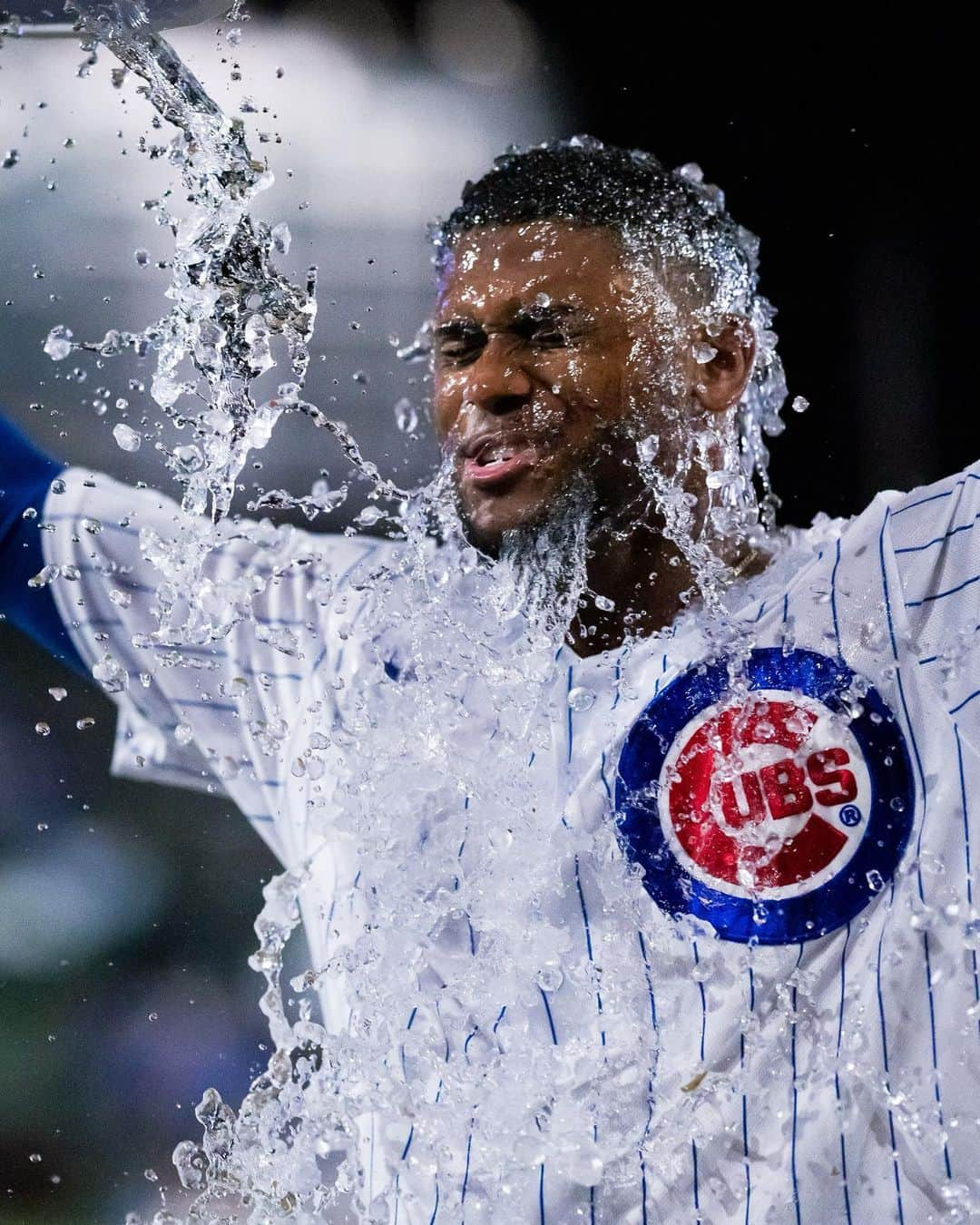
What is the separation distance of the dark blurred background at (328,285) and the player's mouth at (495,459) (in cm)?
35

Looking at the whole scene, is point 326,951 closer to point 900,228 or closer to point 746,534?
point 746,534

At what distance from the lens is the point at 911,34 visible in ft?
6.03

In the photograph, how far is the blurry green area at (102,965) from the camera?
7.40 feet

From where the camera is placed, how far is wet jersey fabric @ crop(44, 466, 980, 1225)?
937mm

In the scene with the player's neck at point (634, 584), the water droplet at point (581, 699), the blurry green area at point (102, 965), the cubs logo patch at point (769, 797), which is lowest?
the blurry green area at point (102, 965)

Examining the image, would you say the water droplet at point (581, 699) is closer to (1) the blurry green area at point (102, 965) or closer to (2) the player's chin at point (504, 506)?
(2) the player's chin at point (504, 506)

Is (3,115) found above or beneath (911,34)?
above

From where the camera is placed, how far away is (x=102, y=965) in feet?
8.63

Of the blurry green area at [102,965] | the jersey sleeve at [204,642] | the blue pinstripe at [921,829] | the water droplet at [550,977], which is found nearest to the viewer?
the blue pinstripe at [921,829]

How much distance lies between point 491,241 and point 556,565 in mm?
355

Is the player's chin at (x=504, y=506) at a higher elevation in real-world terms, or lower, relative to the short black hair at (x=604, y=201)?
lower

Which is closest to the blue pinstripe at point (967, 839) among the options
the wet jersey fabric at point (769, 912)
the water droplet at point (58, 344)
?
the wet jersey fabric at point (769, 912)

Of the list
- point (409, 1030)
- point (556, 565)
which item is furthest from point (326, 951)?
point (556, 565)

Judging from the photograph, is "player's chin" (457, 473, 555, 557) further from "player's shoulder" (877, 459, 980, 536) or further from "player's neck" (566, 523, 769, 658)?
"player's shoulder" (877, 459, 980, 536)
